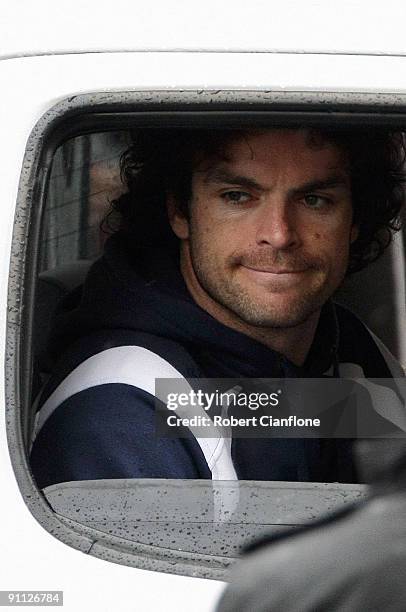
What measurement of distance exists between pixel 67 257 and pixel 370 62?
3.49 ft

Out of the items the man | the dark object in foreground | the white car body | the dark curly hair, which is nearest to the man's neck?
the man

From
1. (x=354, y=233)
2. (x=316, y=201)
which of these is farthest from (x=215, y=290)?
(x=354, y=233)

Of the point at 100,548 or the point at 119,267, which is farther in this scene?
the point at 119,267

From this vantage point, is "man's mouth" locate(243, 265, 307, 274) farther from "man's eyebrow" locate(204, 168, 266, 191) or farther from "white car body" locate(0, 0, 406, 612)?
"white car body" locate(0, 0, 406, 612)

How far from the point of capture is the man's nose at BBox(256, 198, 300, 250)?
7.37 feet

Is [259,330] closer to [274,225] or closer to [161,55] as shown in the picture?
[274,225]

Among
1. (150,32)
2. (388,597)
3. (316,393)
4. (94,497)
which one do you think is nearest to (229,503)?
(94,497)

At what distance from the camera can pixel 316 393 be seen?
214 centimetres

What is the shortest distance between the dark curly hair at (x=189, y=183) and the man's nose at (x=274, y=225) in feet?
0.39

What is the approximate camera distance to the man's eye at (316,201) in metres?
2.29

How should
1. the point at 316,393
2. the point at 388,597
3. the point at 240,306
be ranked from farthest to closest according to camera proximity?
1. the point at 240,306
2. the point at 316,393
3. the point at 388,597

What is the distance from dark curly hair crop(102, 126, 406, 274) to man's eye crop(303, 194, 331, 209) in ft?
0.25

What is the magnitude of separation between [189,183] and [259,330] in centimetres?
27

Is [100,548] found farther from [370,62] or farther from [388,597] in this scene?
[388,597]
